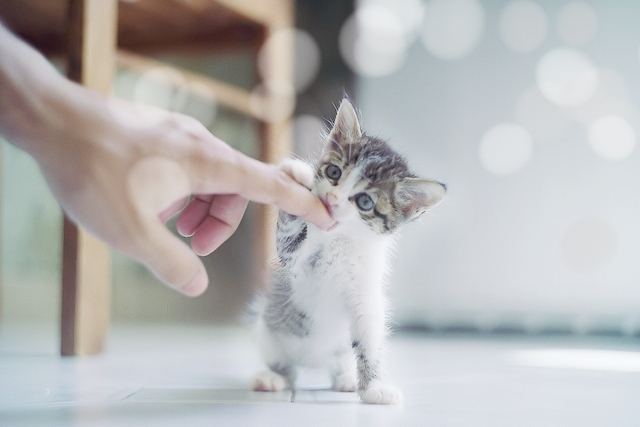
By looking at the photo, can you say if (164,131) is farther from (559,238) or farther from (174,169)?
(559,238)

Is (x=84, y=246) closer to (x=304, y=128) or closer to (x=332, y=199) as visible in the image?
(x=332, y=199)

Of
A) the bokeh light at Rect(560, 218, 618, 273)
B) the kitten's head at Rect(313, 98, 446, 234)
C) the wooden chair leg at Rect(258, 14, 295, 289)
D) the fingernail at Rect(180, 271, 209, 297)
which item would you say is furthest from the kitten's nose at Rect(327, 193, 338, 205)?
the bokeh light at Rect(560, 218, 618, 273)

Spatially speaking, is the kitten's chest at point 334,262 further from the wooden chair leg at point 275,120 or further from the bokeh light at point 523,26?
the bokeh light at point 523,26

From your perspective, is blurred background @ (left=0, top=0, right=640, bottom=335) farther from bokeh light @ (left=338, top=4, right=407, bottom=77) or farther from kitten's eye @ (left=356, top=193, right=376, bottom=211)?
kitten's eye @ (left=356, top=193, right=376, bottom=211)

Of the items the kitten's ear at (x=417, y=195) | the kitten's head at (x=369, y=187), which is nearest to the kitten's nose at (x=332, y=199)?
the kitten's head at (x=369, y=187)

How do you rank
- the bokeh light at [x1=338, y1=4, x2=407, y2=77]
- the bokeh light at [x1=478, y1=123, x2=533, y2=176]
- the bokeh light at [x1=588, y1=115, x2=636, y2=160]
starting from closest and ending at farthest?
1. the bokeh light at [x1=588, y1=115, x2=636, y2=160]
2. the bokeh light at [x1=478, y1=123, x2=533, y2=176]
3. the bokeh light at [x1=338, y1=4, x2=407, y2=77]
